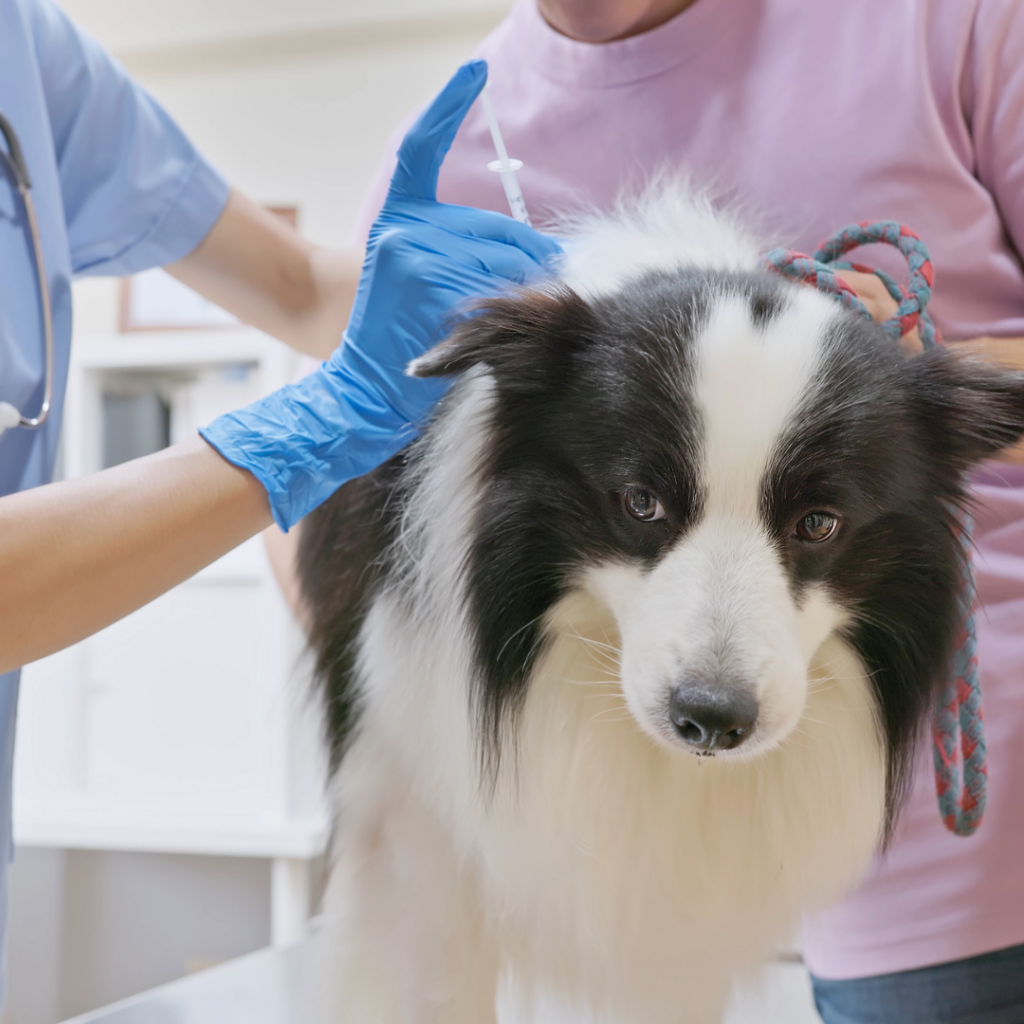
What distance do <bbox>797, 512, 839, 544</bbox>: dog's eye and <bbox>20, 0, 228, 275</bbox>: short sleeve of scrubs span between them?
1050 millimetres

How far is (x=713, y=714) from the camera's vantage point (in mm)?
832

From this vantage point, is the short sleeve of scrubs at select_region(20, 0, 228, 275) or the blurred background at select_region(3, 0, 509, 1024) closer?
the short sleeve of scrubs at select_region(20, 0, 228, 275)

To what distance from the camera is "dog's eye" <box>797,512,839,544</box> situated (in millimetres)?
956

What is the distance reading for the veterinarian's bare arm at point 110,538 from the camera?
2.92 ft

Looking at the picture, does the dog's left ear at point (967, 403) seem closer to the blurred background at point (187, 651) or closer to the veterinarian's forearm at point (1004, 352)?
the veterinarian's forearm at point (1004, 352)

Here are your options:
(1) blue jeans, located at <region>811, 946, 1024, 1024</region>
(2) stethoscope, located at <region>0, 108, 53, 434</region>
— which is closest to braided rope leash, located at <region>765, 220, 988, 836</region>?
(1) blue jeans, located at <region>811, 946, 1024, 1024</region>

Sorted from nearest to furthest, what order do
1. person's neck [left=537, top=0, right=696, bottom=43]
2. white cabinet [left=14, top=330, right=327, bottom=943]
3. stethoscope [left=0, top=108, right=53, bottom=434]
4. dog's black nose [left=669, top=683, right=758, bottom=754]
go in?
dog's black nose [left=669, top=683, right=758, bottom=754], stethoscope [left=0, top=108, right=53, bottom=434], person's neck [left=537, top=0, right=696, bottom=43], white cabinet [left=14, top=330, right=327, bottom=943]

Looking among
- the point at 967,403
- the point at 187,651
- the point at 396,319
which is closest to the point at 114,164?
the point at 396,319

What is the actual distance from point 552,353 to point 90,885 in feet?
11.8

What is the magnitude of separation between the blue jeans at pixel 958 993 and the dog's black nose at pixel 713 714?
72 centimetres

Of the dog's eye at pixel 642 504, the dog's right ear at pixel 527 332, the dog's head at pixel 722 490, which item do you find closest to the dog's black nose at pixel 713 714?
the dog's head at pixel 722 490

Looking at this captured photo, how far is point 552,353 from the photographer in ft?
Answer: 3.42

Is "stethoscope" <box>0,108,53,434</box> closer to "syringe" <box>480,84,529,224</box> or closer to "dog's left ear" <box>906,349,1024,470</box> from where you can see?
"syringe" <box>480,84,529,224</box>

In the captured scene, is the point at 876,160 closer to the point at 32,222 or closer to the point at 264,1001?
the point at 32,222
